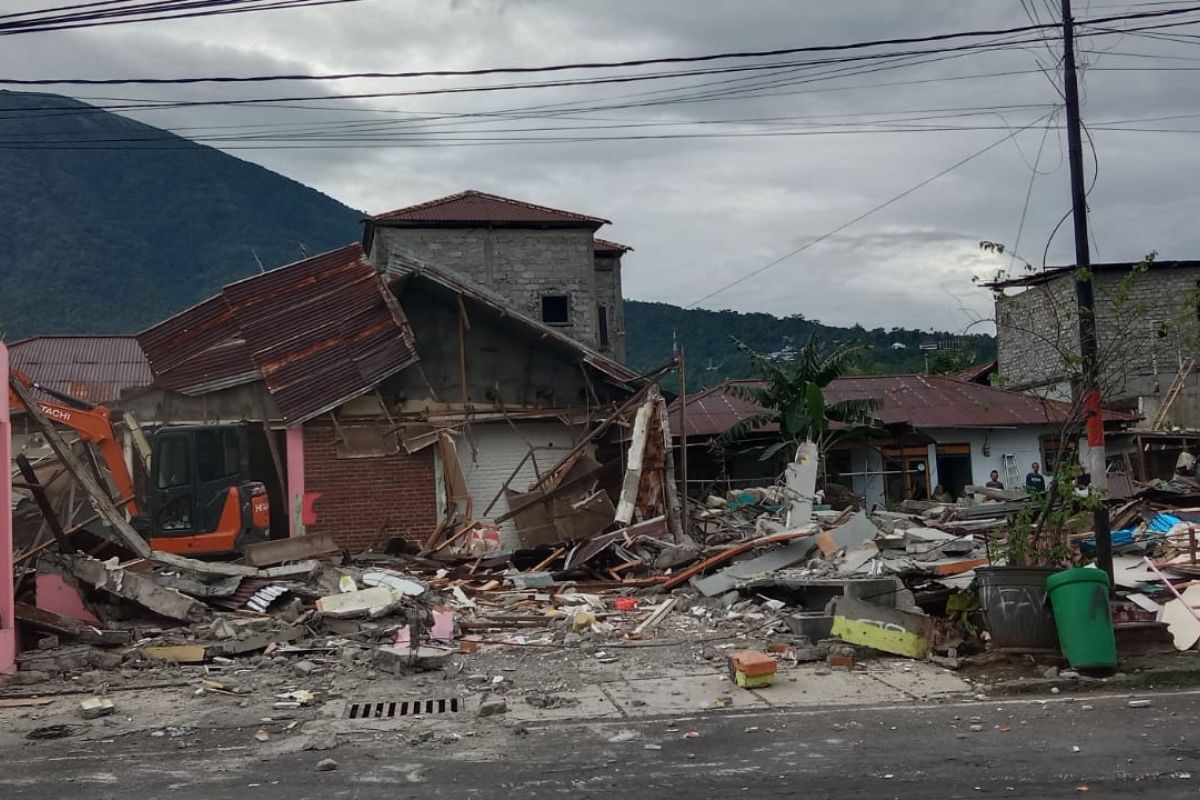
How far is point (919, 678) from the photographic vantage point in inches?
412

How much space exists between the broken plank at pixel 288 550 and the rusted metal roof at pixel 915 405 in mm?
12877

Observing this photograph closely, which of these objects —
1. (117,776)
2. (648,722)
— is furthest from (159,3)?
(648,722)

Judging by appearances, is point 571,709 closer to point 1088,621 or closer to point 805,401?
point 1088,621

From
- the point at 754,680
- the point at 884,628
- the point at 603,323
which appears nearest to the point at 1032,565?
the point at 884,628

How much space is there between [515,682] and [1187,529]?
404 inches

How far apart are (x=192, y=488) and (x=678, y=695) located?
10386 mm

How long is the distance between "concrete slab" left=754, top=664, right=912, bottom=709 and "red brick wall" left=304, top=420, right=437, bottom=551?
976cm

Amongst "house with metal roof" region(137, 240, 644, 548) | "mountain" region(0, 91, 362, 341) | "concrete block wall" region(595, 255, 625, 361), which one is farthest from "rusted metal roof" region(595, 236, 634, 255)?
"mountain" region(0, 91, 362, 341)

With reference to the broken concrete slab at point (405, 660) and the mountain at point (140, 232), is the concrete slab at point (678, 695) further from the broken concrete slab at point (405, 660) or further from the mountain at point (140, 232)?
the mountain at point (140, 232)

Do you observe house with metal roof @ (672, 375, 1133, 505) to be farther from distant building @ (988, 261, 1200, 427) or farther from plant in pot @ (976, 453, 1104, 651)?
plant in pot @ (976, 453, 1104, 651)

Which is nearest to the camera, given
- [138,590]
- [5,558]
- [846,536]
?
[5,558]

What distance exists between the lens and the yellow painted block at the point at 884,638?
11.3 meters

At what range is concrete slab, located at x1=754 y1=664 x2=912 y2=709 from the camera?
9.63 metres

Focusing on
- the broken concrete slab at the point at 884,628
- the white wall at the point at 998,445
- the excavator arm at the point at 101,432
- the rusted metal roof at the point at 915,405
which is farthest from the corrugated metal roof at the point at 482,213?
the broken concrete slab at the point at 884,628
